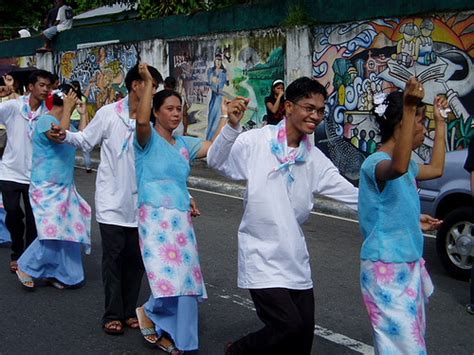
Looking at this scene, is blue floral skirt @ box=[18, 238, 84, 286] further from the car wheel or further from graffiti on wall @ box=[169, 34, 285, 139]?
graffiti on wall @ box=[169, 34, 285, 139]

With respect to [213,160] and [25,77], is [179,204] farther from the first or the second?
[25,77]

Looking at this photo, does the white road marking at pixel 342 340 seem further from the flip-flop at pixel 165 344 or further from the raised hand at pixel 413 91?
the raised hand at pixel 413 91

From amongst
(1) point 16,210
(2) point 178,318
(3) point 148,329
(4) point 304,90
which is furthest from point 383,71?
(4) point 304,90

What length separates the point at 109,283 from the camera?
Result: 580 centimetres

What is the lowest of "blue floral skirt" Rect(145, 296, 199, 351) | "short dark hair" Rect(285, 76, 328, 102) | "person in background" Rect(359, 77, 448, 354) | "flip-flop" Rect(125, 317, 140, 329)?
"flip-flop" Rect(125, 317, 140, 329)

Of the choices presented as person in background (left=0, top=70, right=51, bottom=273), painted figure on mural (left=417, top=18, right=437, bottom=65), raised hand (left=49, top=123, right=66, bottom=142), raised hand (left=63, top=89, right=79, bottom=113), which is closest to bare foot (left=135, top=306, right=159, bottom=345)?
raised hand (left=49, top=123, right=66, bottom=142)

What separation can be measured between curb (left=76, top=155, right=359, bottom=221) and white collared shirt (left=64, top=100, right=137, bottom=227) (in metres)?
5.42

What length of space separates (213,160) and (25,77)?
451cm

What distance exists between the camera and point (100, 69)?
20.4 meters

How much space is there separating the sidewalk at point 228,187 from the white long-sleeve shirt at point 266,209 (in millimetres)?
6754

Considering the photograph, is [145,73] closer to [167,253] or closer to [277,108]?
[167,253]

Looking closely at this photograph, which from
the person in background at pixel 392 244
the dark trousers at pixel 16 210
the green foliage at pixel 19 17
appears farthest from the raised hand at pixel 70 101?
→ the green foliage at pixel 19 17

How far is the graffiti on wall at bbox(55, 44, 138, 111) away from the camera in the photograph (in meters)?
19.4

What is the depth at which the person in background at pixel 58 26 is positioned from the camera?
22.3m
